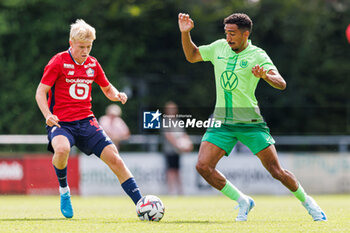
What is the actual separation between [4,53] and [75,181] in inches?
285

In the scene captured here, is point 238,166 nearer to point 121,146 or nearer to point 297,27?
point 121,146

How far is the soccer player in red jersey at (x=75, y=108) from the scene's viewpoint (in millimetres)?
7547

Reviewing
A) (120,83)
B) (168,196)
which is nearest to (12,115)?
(120,83)

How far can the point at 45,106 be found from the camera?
743 cm

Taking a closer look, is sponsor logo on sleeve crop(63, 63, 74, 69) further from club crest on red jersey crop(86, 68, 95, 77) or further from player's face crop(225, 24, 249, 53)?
player's face crop(225, 24, 249, 53)

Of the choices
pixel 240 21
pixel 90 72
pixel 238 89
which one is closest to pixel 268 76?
pixel 238 89

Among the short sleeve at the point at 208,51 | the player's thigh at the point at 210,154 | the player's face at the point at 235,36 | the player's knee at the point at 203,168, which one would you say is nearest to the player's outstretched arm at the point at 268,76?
the player's face at the point at 235,36

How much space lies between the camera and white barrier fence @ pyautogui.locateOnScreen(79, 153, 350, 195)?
14.9 metres

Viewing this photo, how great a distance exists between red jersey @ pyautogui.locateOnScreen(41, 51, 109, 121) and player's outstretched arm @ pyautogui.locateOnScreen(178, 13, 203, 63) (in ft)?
3.47

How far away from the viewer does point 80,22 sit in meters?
7.64

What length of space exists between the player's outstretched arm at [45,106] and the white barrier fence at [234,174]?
24.2 feet

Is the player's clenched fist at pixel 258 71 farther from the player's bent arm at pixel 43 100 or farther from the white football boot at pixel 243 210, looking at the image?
the player's bent arm at pixel 43 100

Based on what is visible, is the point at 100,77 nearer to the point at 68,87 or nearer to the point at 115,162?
the point at 68,87

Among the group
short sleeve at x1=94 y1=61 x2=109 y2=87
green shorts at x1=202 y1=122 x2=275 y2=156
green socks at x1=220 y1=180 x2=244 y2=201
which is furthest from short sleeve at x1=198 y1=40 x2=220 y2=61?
green socks at x1=220 y1=180 x2=244 y2=201
